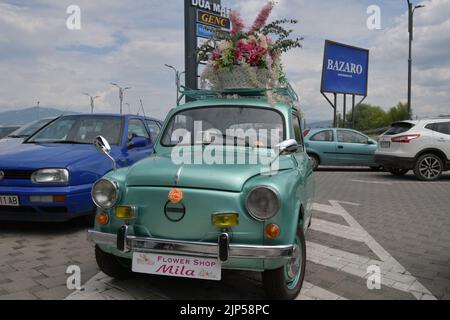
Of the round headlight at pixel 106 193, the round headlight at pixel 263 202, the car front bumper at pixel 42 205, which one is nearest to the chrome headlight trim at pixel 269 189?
the round headlight at pixel 263 202

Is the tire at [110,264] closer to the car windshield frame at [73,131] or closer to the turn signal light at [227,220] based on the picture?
the turn signal light at [227,220]

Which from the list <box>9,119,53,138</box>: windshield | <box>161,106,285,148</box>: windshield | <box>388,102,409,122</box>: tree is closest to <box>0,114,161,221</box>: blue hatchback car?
<box>161,106,285,148</box>: windshield

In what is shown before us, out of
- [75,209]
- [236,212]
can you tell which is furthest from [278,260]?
[75,209]

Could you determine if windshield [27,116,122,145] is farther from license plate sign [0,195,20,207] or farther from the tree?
the tree

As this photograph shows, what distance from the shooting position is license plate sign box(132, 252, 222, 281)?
2.88 metres

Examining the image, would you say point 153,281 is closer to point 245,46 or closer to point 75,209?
point 75,209

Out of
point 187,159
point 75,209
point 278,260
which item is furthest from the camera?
point 75,209

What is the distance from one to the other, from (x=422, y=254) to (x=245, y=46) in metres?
3.26

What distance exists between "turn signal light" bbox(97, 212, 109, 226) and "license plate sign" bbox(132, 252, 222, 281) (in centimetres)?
38

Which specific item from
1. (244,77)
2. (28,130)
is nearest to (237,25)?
(244,77)

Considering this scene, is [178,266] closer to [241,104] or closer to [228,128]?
[228,128]

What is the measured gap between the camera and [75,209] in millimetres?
5023

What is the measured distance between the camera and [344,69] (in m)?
21.8

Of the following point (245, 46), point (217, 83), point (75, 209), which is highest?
point (245, 46)
